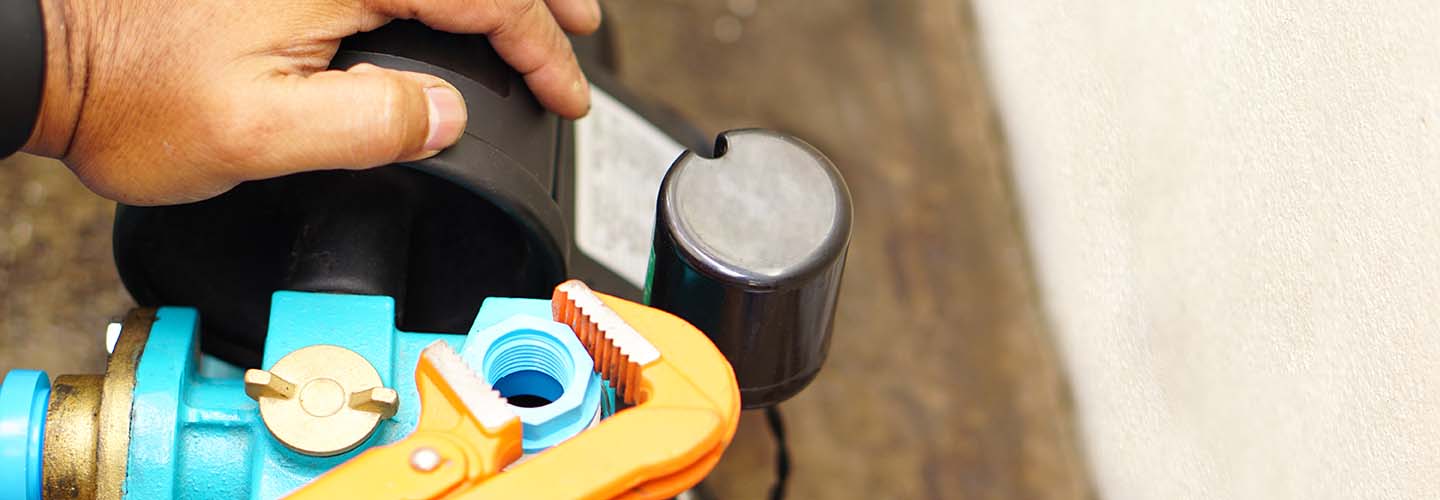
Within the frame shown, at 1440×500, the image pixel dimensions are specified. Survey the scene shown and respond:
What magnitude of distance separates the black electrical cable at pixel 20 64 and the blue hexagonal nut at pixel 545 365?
225mm

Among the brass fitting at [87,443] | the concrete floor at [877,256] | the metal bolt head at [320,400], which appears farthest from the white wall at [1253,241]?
the brass fitting at [87,443]

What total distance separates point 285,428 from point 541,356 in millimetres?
116

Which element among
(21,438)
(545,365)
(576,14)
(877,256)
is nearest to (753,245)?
(545,365)

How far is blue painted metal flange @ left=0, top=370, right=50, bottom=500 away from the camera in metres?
0.53

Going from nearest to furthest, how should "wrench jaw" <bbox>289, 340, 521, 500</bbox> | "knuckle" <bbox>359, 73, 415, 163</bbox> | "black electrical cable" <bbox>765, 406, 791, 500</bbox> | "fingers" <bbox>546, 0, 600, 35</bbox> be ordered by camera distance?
"wrench jaw" <bbox>289, 340, 521, 500</bbox>, "knuckle" <bbox>359, 73, 415, 163</bbox>, "fingers" <bbox>546, 0, 600, 35</bbox>, "black electrical cable" <bbox>765, 406, 791, 500</bbox>

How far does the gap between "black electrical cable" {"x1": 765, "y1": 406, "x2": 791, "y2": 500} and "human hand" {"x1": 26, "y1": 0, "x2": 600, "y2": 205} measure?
43 cm

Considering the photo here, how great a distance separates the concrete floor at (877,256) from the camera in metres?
0.99

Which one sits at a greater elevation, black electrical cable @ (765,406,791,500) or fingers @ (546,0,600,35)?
fingers @ (546,0,600,35)

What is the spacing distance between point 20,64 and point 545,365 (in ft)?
0.87

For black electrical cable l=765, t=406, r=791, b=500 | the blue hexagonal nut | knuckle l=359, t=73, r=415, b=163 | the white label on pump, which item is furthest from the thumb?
black electrical cable l=765, t=406, r=791, b=500

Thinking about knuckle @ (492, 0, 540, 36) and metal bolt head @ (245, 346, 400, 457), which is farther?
knuckle @ (492, 0, 540, 36)

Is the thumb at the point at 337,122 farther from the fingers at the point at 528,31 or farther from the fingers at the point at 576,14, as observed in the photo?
the fingers at the point at 576,14

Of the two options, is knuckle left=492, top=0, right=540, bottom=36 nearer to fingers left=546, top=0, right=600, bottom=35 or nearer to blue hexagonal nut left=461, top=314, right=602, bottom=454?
fingers left=546, top=0, right=600, bottom=35

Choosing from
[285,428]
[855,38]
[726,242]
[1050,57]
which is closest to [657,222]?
[726,242]
